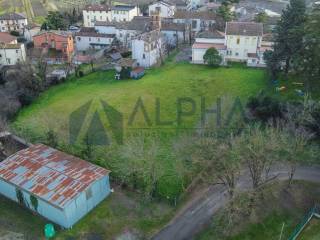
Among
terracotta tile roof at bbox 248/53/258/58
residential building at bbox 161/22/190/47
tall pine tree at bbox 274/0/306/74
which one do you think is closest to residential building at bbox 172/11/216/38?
residential building at bbox 161/22/190/47

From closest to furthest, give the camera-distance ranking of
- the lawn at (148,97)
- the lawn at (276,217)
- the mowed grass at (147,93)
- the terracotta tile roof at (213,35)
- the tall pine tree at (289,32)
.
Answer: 1. the lawn at (276,217)
2. the lawn at (148,97)
3. the mowed grass at (147,93)
4. the tall pine tree at (289,32)
5. the terracotta tile roof at (213,35)

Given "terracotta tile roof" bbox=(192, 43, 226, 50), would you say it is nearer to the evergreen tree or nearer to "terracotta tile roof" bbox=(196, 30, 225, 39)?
"terracotta tile roof" bbox=(196, 30, 225, 39)

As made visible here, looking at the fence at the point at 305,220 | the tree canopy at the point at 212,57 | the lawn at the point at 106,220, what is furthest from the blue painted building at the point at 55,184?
the tree canopy at the point at 212,57

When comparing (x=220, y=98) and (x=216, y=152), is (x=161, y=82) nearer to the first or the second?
(x=220, y=98)

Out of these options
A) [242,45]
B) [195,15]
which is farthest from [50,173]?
[195,15]

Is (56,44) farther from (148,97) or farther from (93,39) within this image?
(148,97)

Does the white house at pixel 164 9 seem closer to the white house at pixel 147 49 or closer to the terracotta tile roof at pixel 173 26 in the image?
the terracotta tile roof at pixel 173 26
